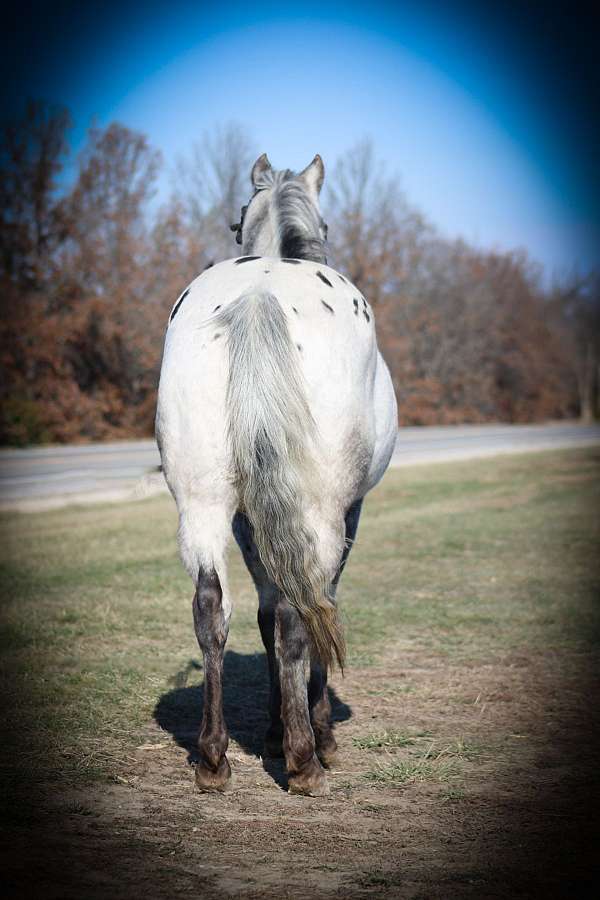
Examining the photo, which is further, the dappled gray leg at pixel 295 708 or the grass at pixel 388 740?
the grass at pixel 388 740

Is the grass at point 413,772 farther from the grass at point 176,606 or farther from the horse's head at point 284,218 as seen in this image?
the horse's head at point 284,218

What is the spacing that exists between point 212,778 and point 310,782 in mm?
439

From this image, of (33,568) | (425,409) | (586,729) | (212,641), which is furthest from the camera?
(425,409)

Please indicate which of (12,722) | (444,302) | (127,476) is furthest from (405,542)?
(444,302)

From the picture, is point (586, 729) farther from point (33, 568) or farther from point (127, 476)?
point (127, 476)

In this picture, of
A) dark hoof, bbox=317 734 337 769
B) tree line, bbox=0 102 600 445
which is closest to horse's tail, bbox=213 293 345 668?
dark hoof, bbox=317 734 337 769

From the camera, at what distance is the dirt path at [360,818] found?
2867mm

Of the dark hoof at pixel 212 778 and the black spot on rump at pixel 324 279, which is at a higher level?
the black spot on rump at pixel 324 279

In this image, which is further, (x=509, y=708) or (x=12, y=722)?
(x=509, y=708)

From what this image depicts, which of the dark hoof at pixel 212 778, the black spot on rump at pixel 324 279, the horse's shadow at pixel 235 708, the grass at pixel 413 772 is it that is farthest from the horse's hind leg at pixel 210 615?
the black spot on rump at pixel 324 279

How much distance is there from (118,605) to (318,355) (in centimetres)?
446

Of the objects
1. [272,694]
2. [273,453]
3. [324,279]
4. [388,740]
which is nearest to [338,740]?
[388,740]

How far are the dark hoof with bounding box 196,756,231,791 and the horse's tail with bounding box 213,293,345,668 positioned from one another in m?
0.79

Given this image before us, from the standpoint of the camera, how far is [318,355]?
12.3 feet
